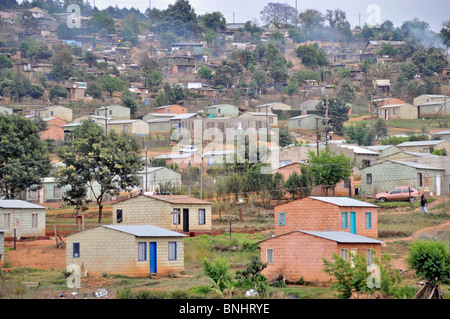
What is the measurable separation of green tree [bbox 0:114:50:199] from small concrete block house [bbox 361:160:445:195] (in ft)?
65.7

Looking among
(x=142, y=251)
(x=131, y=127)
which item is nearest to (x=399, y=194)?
(x=142, y=251)

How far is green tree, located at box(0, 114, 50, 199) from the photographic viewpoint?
43.6m

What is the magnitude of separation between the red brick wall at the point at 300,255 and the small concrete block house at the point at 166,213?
32.5ft

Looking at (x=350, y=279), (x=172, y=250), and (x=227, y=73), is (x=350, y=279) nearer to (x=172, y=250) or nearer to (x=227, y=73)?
(x=172, y=250)

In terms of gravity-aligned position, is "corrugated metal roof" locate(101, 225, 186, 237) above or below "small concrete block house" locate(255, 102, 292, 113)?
below

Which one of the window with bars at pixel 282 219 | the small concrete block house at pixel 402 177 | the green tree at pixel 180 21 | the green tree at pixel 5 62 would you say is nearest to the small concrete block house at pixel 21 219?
the window with bars at pixel 282 219

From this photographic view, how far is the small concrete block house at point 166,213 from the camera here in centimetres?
3688

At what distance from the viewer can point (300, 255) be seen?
88.6ft

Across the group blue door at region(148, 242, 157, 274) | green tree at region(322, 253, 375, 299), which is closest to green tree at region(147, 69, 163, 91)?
blue door at region(148, 242, 157, 274)

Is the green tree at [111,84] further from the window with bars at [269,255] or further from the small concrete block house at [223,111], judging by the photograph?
the window with bars at [269,255]

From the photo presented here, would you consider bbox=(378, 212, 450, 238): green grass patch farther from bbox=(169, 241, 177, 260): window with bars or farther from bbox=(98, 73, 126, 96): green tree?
bbox=(98, 73, 126, 96): green tree
